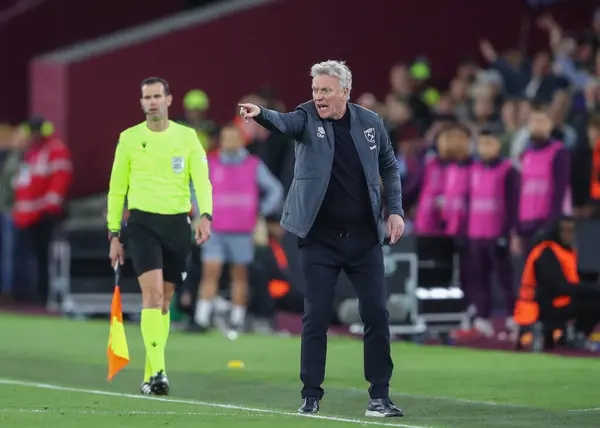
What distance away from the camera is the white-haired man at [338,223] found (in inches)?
424

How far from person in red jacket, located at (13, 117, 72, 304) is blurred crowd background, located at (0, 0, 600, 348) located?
0.01m

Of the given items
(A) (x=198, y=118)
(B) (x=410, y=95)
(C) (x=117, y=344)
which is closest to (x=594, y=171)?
(B) (x=410, y=95)

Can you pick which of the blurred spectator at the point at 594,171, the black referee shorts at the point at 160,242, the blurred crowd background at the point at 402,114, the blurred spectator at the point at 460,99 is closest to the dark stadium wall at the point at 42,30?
the blurred crowd background at the point at 402,114

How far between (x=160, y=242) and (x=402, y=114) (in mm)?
9401

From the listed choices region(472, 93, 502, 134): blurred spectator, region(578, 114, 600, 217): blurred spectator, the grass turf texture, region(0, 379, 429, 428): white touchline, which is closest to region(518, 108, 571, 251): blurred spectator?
region(578, 114, 600, 217): blurred spectator

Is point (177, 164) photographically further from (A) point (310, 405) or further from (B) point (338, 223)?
(A) point (310, 405)

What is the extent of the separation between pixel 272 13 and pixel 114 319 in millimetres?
14562

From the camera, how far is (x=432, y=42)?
90.2ft

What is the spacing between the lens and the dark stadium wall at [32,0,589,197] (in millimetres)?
24797

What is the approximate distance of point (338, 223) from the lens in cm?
1087

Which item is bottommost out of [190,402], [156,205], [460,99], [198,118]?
[190,402]

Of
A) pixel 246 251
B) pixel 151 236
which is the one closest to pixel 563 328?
pixel 246 251

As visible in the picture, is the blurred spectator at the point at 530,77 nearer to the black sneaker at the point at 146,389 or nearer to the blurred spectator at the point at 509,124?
the blurred spectator at the point at 509,124

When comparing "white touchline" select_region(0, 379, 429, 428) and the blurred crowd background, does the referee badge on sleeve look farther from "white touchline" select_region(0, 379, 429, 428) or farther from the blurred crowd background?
the blurred crowd background
